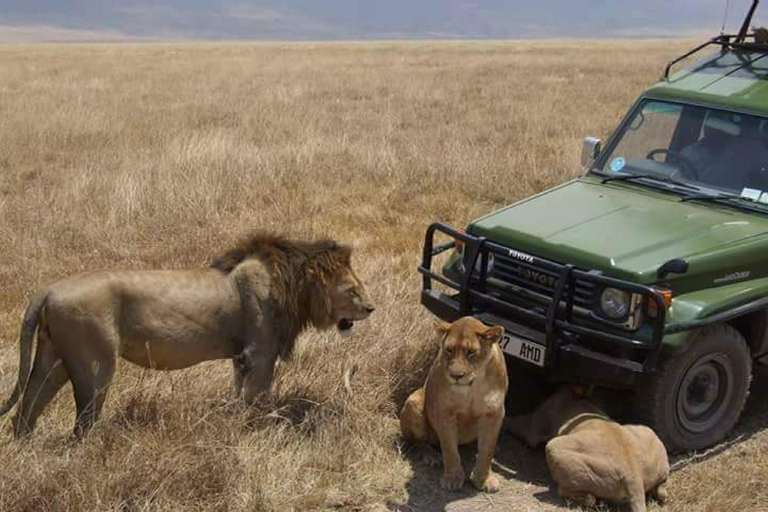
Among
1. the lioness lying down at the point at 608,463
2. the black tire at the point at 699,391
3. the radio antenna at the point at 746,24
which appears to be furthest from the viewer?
the radio antenna at the point at 746,24

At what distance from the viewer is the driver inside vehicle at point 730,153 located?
6086 mm

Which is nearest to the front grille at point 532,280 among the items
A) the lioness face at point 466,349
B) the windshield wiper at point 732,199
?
the lioness face at point 466,349

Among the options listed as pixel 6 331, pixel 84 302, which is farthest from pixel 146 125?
pixel 84 302

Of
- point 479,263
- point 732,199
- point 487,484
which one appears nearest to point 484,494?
point 487,484

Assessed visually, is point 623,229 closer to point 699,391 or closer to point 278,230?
point 699,391

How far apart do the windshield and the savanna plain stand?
1382mm

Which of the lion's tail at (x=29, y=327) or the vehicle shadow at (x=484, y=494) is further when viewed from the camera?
the vehicle shadow at (x=484, y=494)

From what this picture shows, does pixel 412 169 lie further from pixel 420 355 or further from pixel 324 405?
pixel 324 405

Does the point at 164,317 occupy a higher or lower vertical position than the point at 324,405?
higher

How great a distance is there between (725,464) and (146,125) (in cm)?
1274

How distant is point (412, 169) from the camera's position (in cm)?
1236

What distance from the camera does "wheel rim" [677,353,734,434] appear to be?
537 cm

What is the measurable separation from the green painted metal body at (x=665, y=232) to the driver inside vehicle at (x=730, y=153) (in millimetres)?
93

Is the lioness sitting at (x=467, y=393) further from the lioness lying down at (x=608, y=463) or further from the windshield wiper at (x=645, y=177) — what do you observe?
the windshield wiper at (x=645, y=177)
